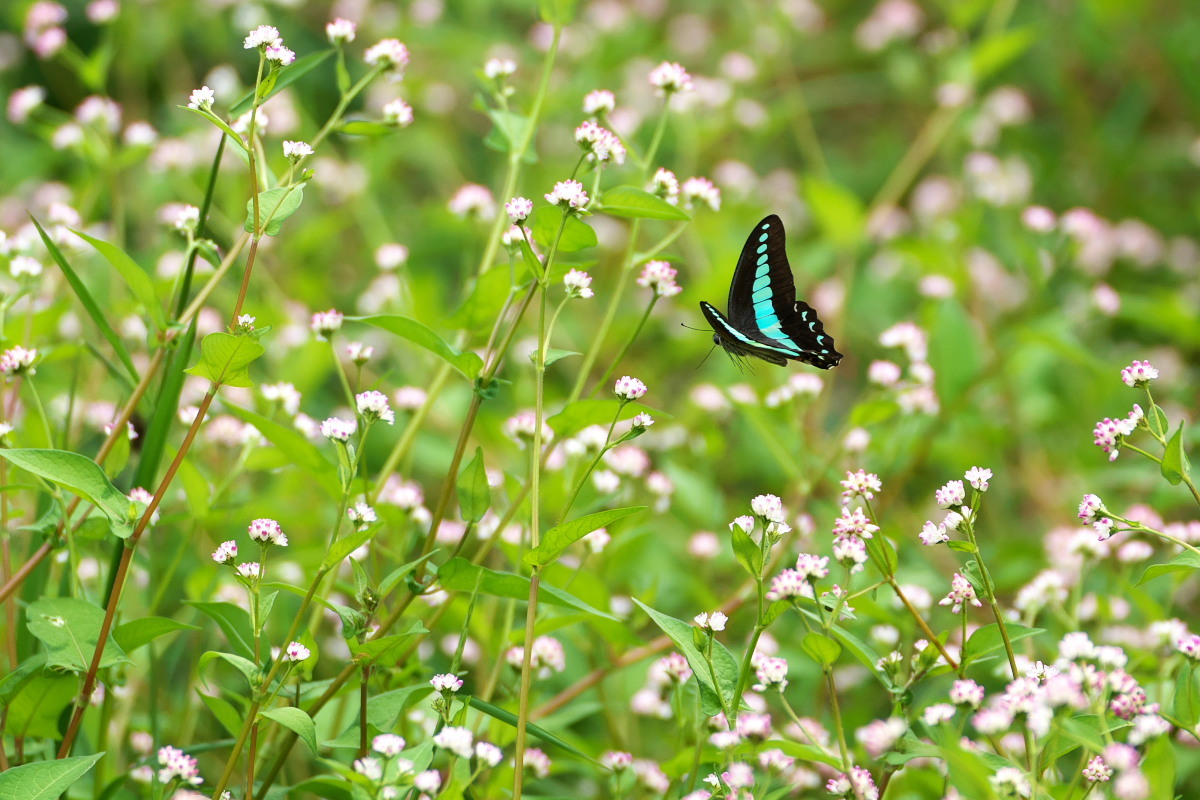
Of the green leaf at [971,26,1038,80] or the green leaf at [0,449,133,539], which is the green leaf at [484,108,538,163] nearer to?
the green leaf at [0,449,133,539]

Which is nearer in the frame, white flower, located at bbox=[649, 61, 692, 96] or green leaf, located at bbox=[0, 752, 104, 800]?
green leaf, located at bbox=[0, 752, 104, 800]

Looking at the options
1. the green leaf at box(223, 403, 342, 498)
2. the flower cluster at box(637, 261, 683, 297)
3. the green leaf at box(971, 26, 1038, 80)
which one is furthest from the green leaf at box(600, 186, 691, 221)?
the green leaf at box(971, 26, 1038, 80)

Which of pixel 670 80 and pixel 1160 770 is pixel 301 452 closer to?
pixel 670 80

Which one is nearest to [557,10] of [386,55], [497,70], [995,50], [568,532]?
[497,70]

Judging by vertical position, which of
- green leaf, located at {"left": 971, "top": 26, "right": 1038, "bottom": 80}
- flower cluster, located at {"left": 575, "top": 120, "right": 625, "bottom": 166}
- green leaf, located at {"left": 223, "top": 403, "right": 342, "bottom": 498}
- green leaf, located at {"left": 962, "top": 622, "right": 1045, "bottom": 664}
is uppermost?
green leaf, located at {"left": 971, "top": 26, "right": 1038, "bottom": 80}

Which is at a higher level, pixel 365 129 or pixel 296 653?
pixel 365 129

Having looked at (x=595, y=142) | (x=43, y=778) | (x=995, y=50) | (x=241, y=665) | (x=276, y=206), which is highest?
(x=995, y=50)

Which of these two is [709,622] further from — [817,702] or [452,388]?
[452,388]
